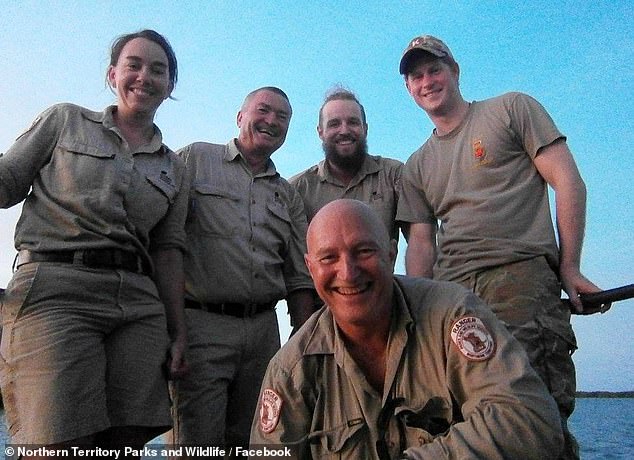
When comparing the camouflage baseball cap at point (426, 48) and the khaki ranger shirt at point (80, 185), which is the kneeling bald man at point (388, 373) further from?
the camouflage baseball cap at point (426, 48)

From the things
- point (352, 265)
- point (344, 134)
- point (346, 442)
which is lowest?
point (346, 442)

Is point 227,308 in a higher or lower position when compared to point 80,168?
lower

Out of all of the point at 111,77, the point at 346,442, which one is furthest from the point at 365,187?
the point at 346,442

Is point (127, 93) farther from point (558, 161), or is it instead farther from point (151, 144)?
point (558, 161)

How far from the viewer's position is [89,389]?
3523mm

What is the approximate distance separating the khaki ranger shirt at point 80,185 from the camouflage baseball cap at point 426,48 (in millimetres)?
2092

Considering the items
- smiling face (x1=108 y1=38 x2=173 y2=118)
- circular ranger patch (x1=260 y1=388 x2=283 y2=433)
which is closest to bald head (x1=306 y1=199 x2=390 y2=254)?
circular ranger patch (x1=260 y1=388 x2=283 y2=433)

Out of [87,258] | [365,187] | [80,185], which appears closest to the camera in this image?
[87,258]

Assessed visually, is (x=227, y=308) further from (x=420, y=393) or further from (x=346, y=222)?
(x=420, y=393)

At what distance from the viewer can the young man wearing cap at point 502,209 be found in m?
3.86

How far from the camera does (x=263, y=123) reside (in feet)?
17.7

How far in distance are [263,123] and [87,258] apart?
86.6 inches

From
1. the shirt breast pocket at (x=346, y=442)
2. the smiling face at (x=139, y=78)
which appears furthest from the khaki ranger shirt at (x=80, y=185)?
the shirt breast pocket at (x=346, y=442)

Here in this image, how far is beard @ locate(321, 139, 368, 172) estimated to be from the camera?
5754 millimetres
